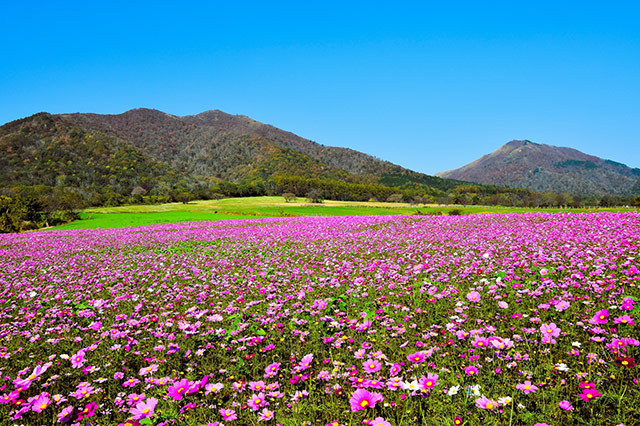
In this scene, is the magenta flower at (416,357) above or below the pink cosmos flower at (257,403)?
above

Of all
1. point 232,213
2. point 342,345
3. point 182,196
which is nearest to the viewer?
point 342,345

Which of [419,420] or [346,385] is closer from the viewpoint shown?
[419,420]

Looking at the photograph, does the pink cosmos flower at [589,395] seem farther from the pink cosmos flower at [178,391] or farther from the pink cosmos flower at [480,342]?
the pink cosmos flower at [178,391]

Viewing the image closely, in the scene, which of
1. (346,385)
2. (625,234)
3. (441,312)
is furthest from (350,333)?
(625,234)

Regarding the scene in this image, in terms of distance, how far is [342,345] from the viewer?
157 inches

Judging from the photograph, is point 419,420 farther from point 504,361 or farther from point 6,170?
point 6,170

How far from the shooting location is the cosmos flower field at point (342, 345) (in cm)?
265

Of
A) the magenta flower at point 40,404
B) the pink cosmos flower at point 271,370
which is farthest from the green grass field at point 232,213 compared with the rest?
the magenta flower at point 40,404

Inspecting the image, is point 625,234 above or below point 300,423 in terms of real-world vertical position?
above

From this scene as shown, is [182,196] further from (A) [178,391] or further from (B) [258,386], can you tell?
(A) [178,391]

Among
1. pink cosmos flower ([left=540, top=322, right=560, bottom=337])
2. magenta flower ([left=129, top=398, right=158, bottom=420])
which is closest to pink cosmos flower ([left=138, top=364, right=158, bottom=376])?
magenta flower ([left=129, top=398, right=158, bottom=420])

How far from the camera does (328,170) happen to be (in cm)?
17612

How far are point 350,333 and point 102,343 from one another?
12.0 ft

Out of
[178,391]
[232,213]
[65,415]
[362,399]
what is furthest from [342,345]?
[232,213]
